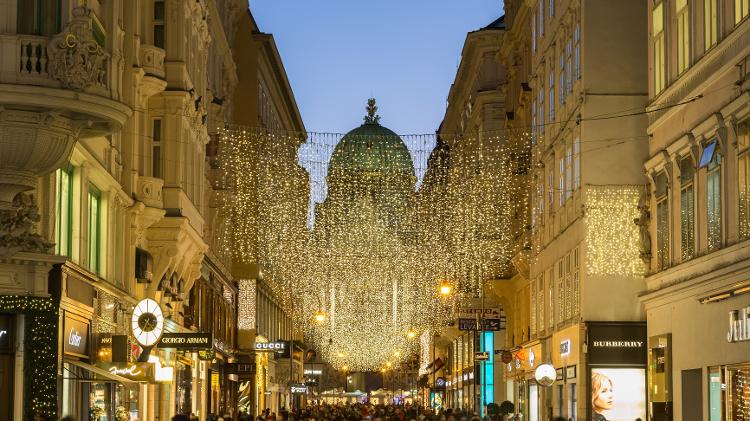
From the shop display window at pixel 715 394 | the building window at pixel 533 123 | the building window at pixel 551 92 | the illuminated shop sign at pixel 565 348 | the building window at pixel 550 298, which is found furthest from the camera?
the building window at pixel 533 123

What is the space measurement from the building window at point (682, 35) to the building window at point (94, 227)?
12280mm

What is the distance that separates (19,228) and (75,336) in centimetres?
406

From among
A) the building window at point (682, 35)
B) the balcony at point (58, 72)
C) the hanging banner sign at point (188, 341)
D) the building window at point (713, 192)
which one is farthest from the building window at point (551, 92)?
the balcony at point (58, 72)

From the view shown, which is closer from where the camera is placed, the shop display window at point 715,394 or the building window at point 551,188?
the shop display window at point 715,394

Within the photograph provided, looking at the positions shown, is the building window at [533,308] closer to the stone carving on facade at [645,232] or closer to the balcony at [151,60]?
the stone carving on facade at [645,232]

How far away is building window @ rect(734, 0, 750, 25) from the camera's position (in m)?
24.5

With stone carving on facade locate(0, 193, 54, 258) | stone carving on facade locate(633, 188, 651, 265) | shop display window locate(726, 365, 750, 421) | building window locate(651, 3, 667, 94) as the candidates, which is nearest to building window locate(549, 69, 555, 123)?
stone carving on facade locate(633, 188, 651, 265)

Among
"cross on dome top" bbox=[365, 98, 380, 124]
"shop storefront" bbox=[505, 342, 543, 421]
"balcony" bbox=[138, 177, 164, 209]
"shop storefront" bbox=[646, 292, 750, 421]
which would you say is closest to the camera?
"shop storefront" bbox=[646, 292, 750, 421]

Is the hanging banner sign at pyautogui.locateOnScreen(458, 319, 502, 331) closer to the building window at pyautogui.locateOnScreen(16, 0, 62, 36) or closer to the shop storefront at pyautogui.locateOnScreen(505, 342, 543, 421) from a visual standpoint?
the shop storefront at pyautogui.locateOnScreen(505, 342, 543, 421)

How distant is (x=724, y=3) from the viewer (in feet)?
84.7

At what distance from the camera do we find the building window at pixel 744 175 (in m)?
24.9

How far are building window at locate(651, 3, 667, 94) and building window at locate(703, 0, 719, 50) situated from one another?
12.6 ft

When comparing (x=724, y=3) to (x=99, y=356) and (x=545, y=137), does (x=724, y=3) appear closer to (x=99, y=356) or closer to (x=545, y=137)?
(x=99, y=356)

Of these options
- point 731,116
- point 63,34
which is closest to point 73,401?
point 63,34
